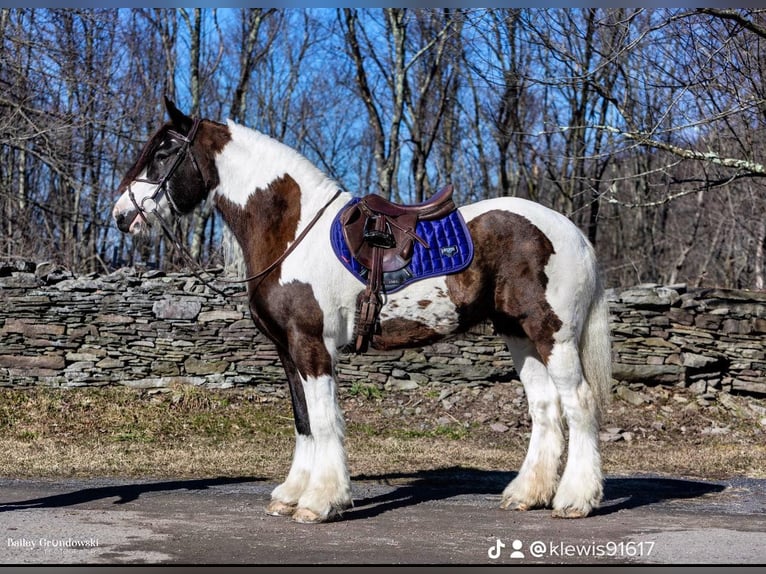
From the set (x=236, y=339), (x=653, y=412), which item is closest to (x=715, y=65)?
(x=653, y=412)

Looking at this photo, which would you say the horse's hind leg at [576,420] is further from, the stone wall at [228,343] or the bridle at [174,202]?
the stone wall at [228,343]

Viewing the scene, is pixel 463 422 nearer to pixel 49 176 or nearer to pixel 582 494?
pixel 582 494

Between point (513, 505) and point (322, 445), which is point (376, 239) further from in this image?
point (513, 505)

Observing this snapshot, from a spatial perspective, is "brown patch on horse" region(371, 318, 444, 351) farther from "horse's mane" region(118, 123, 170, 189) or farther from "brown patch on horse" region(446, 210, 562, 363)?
"horse's mane" region(118, 123, 170, 189)

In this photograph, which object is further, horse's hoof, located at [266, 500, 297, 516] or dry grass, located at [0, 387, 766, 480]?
dry grass, located at [0, 387, 766, 480]

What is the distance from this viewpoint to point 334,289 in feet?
16.6

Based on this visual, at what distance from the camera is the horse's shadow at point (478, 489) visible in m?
5.61

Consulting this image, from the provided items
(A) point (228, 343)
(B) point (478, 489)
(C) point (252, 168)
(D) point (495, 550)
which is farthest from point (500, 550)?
(A) point (228, 343)

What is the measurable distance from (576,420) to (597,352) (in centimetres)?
48

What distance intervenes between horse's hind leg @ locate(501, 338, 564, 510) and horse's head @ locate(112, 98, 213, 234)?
2.42 m

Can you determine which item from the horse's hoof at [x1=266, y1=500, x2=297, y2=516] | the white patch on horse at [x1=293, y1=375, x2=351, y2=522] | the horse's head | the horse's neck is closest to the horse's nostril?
the horse's head

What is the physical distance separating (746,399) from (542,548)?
7215mm

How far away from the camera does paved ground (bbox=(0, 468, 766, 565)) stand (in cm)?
417

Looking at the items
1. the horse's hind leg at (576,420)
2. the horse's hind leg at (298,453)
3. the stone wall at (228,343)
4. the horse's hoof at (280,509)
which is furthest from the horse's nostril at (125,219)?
the stone wall at (228,343)
